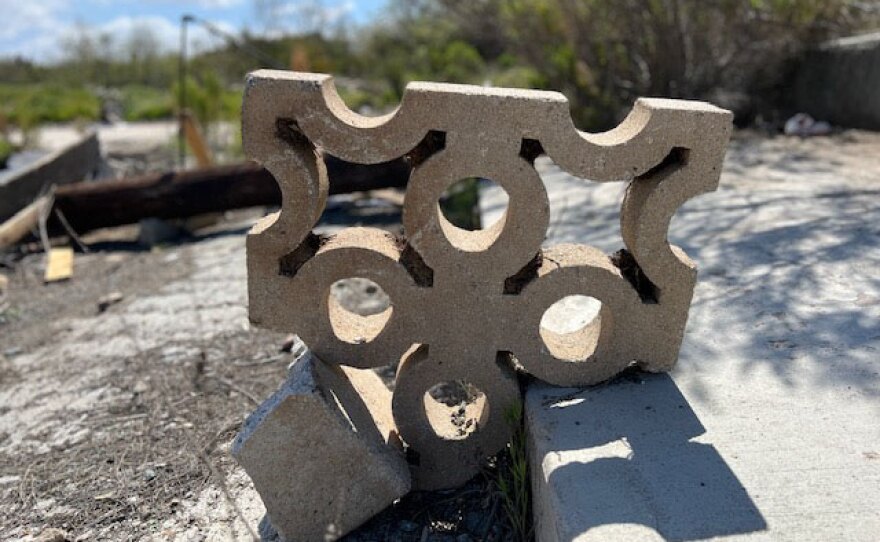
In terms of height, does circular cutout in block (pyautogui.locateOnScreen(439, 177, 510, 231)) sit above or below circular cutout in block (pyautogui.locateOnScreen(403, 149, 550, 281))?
below

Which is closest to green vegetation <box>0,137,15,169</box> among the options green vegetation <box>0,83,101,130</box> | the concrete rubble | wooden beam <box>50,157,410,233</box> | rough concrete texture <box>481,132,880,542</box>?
wooden beam <box>50,157,410,233</box>

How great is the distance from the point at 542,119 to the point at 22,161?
9.09m

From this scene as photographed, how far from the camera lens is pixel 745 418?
2.17 m

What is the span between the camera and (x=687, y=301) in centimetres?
239

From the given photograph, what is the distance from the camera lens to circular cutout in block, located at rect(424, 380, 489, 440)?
2.53 metres

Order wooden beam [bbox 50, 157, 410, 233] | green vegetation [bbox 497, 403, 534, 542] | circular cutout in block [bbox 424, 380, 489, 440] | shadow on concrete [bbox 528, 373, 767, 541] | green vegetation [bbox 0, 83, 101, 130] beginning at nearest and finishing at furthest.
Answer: shadow on concrete [bbox 528, 373, 767, 541]
green vegetation [bbox 497, 403, 534, 542]
circular cutout in block [bbox 424, 380, 489, 440]
wooden beam [bbox 50, 157, 410, 233]
green vegetation [bbox 0, 83, 101, 130]

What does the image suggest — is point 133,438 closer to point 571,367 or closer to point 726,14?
point 571,367

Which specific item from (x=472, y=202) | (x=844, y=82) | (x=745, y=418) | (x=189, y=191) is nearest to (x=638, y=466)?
(x=745, y=418)

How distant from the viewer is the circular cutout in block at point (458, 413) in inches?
99.4

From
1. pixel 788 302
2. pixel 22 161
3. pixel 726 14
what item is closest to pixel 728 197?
pixel 788 302

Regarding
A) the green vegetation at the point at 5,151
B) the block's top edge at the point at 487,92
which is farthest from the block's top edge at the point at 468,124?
the green vegetation at the point at 5,151

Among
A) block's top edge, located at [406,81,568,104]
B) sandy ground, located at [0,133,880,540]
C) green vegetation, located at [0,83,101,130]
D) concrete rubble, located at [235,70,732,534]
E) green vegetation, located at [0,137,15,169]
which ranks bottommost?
green vegetation, located at [0,83,101,130]

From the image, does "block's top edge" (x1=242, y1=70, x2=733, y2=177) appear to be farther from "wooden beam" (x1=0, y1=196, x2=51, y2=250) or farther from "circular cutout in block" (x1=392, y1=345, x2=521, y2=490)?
"wooden beam" (x1=0, y1=196, x2=51, y2=250)

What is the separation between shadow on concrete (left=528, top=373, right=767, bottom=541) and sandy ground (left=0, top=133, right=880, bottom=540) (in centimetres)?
52
